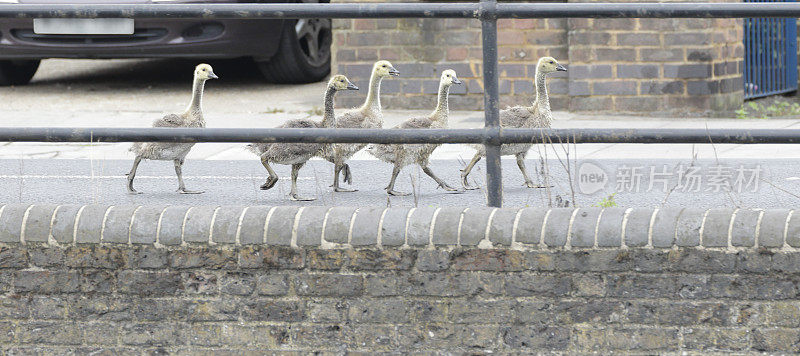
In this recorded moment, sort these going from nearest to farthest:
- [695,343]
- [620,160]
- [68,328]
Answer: [695,343] < [68,328] < [620,160]

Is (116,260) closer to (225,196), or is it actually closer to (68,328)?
(68,328)

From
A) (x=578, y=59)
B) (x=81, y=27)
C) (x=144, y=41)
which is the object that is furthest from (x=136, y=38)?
(x=578, y=59)

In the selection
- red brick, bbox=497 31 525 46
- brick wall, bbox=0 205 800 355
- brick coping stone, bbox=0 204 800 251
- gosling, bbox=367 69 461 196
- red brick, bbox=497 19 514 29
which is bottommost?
brick wall, bbox=0 205 800 355

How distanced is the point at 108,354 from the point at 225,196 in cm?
308

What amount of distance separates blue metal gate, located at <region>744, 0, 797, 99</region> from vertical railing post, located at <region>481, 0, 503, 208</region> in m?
10.8

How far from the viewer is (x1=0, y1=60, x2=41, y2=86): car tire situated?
16641 millimetres

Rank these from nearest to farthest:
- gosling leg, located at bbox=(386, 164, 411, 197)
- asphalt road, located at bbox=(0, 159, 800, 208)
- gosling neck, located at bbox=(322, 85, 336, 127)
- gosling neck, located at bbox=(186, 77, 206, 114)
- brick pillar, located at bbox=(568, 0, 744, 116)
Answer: asphalt road, located at bbox=(0, 159, 800, 208) < gosling neck, located at bbox=(322, 85, 336, 127) < gosling leg, located at bbox=(386, 164, 411, 197) < gosling neck, located at bbox=(186, 77, 206, 114) < brick pillar, located at bbox=(568, 0, 744, 116)

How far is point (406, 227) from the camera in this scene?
5.17 m

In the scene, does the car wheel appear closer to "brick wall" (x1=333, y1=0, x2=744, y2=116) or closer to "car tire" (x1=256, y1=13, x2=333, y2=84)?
"car tire" (x1=256, y1=13, x2=333, y2=84)

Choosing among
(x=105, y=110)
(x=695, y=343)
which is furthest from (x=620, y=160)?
(x=105, y=110)

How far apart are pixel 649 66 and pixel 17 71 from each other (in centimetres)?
833

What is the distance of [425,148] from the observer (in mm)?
8352

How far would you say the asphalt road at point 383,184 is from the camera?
767cm

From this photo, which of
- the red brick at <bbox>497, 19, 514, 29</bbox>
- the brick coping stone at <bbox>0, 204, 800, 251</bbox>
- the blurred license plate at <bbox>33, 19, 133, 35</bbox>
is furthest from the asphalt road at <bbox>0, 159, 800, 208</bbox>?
the red brick at <bbox>497, 19, 514, 29</bbox>
